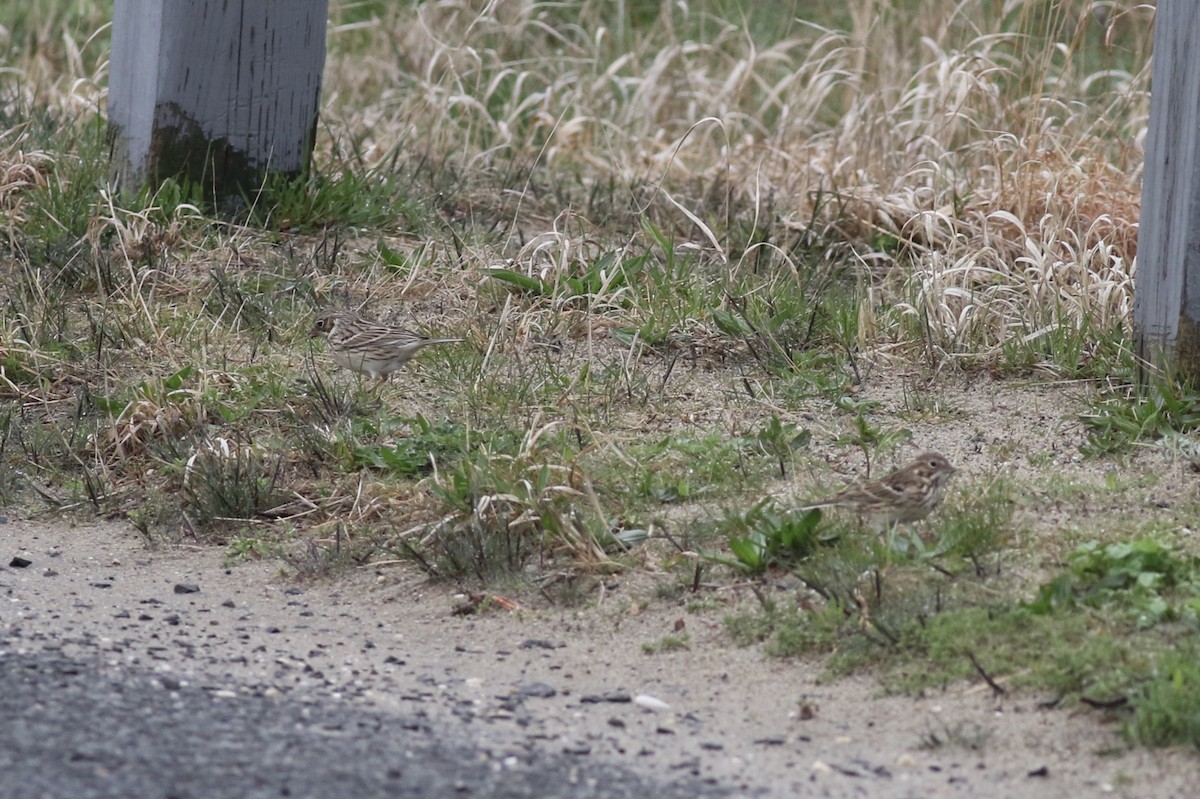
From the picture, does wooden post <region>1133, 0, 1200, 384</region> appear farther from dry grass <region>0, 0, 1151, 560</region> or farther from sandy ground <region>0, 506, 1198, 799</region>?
sandy ground <region>0, 506, 1198, 799</region>

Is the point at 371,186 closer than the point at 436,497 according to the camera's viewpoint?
No

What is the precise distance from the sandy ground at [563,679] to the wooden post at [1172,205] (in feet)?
7.38

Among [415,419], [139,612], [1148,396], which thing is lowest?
[139,612]

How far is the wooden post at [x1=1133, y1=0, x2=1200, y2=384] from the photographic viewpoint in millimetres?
5805

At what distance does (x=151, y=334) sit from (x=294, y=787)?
3.74 metres

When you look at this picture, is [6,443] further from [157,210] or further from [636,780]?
[636,780]

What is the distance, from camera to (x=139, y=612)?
16.4ft

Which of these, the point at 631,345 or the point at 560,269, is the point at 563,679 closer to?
the point at 631,345

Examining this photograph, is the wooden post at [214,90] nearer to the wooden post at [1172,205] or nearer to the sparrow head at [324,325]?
the sparrow head at [324,325]

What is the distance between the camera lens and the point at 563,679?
4.54m

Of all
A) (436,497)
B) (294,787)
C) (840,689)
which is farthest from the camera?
(436,497)

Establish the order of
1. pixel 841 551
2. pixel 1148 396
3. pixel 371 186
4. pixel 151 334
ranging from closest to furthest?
pixel 841 551, pixel 1148 396, pixel 151 334, pixel 371 186

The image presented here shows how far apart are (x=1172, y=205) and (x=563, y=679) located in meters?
3.00

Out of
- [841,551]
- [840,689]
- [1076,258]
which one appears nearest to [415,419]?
[841,551]
